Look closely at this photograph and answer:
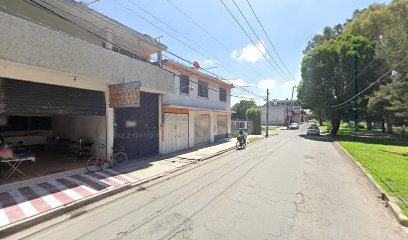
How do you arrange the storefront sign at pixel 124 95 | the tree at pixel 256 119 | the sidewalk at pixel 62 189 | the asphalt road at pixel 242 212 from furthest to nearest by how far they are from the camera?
the tree at pixel 256 119
the storefront sign at pixel 124 95
the sidewalk at pixel 62 189
the asphalt road at pixel 242 212

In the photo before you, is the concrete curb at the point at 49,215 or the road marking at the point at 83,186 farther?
the road marking at the point at 83,186

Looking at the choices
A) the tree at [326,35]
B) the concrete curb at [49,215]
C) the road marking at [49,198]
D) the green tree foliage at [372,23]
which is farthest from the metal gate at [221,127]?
the tree at [326,35]

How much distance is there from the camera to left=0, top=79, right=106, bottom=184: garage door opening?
7.67 metres

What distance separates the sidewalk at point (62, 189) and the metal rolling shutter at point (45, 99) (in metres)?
2.39

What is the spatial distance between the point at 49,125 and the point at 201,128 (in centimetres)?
1071

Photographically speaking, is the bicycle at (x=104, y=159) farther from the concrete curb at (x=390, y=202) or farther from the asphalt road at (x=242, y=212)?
the concrete curb at (x=390, y=202)

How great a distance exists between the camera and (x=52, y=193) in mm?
6902

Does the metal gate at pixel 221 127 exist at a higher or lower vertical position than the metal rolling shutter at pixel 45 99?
lower

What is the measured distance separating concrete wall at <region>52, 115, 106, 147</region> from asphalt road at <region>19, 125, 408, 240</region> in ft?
15.0

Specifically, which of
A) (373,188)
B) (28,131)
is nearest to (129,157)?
(28,131)

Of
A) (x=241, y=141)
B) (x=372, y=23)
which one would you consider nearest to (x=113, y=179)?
(x=241, y=141)

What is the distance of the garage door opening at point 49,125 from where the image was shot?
25.2 ft

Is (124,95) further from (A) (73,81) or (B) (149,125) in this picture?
(B) (149,125)

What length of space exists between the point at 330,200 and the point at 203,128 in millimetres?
13829
